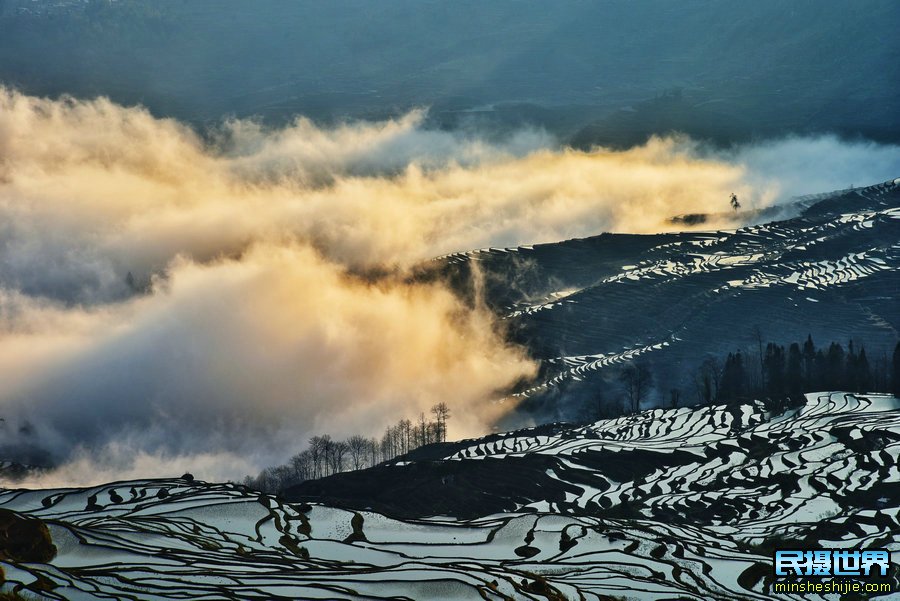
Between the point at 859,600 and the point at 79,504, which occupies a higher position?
the point at 79,504

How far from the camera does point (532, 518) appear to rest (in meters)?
125

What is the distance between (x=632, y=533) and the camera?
4663 inches

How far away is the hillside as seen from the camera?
97.2 meters

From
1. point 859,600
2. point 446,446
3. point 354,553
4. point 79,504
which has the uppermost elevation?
point 446,446

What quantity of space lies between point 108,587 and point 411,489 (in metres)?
63.7

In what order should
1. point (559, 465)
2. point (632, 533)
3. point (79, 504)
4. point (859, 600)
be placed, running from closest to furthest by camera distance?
1. point (859, 600)
2. point (632, 533)
3. point (79, 504)
4. point (559, 465)

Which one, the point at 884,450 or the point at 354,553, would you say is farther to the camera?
the point at 884,450

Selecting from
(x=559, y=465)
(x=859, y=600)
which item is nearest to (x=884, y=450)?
(x=559, y=465)

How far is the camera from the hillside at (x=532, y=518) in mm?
97188

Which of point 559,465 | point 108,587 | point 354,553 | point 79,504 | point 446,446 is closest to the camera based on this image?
point 108,587

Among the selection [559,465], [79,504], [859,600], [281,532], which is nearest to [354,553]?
[281,532]

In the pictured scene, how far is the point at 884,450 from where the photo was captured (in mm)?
146125

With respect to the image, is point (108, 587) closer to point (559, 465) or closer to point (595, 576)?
point (595, 576)

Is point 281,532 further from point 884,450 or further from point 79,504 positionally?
point 884,450
